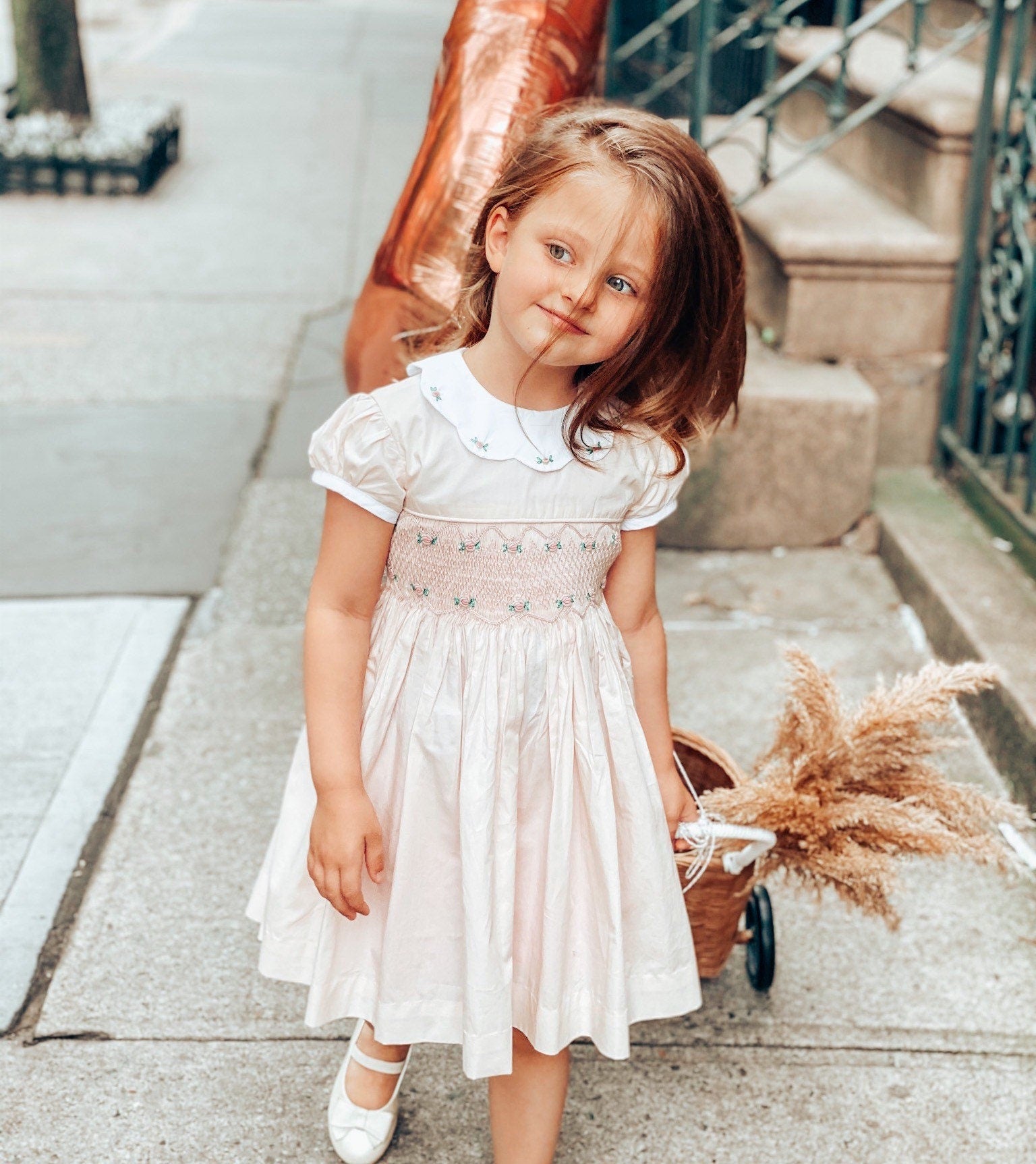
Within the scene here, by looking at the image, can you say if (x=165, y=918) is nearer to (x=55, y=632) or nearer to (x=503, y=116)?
(x=55, y=632)

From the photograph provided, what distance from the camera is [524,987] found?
5.96 feet

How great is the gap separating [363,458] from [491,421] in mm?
165

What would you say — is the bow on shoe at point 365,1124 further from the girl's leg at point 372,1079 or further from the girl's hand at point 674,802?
the girl's hand at point 674,802

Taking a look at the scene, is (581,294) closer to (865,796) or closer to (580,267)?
(580,267)

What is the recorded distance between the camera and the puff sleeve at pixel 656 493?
70.2 inches

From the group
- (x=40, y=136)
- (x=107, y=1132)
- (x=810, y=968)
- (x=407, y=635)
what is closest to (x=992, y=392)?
(x=810, y=968)

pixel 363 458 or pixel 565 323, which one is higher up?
pixel 565 323

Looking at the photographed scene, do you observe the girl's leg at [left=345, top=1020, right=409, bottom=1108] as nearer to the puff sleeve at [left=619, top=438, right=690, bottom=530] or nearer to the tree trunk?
the puff sleeve at [left=619, top=438, right=690, bottom=530]

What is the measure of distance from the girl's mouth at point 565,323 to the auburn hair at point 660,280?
8 centimetres

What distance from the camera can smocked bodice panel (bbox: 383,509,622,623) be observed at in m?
1.72

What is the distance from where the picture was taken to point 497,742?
5.65 ft

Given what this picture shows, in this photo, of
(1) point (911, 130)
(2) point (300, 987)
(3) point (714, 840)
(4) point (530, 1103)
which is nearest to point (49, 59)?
(1) point (911, 130)

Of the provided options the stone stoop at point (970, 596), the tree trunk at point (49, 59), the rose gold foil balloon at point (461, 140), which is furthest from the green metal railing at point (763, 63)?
the tree trunk at point (49, 59)

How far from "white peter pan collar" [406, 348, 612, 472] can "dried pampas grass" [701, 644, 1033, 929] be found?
2.14 feet
